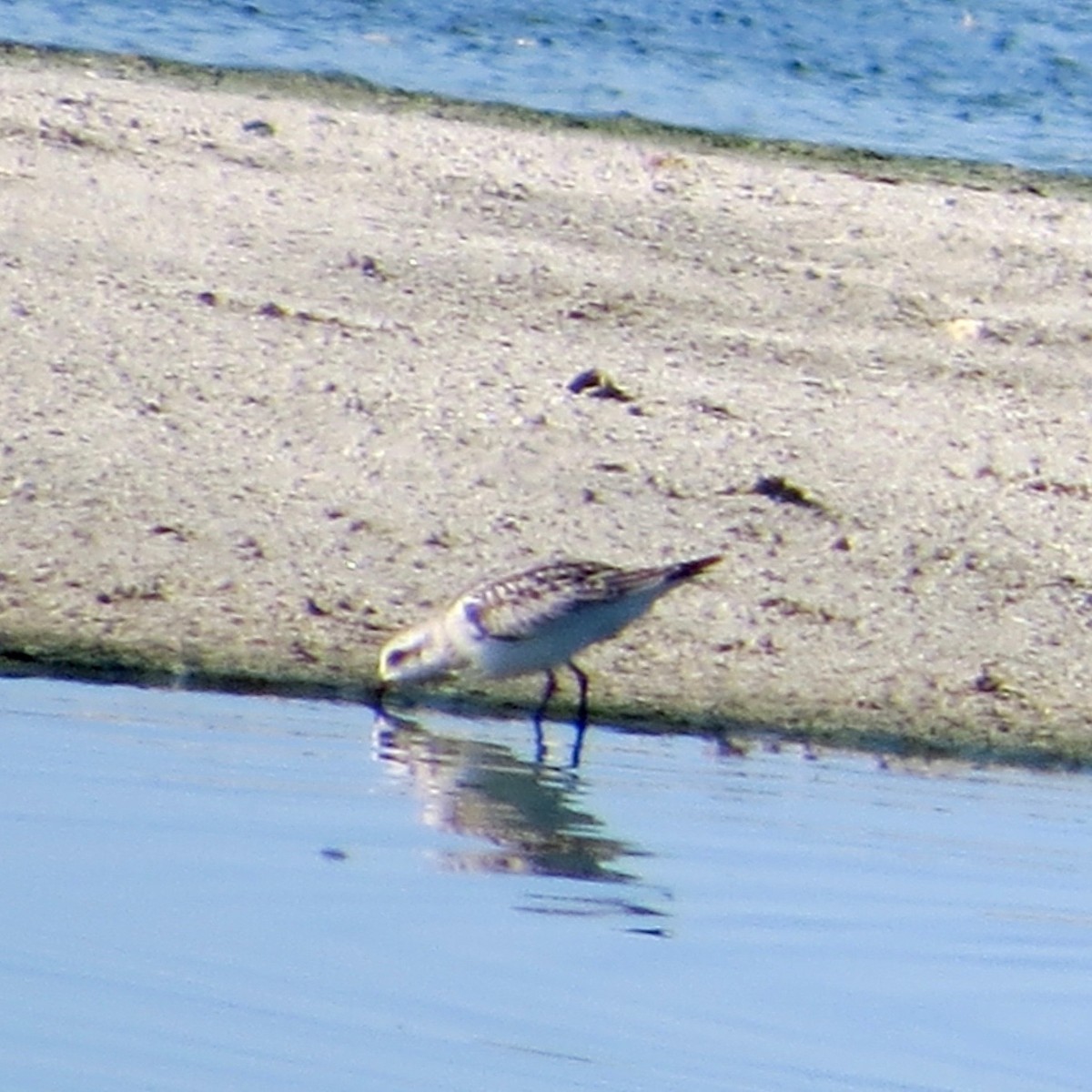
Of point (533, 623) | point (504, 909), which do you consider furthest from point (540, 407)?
point (504, 909)

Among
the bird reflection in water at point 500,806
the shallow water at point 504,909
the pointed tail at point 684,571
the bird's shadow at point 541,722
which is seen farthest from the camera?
the pointed tail at point 684,571

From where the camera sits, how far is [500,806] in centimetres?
652

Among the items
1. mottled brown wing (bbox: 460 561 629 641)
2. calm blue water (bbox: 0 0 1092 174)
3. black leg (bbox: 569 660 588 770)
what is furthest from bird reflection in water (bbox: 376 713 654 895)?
calm blue water (bbox: 0 0 1092 174)

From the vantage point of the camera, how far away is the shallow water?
5.00 m

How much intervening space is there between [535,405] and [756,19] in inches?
240

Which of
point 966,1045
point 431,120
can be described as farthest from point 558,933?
point 431,120

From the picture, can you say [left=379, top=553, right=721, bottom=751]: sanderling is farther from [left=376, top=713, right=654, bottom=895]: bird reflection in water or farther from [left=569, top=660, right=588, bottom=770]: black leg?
[left=376, top=713, right=654, bottom=895]: bird reflection in water

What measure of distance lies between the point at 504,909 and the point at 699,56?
899 centimetres

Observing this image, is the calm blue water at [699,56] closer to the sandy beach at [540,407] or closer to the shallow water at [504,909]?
the sandy beach at [540,407]

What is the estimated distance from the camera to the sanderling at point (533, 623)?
23.6ft

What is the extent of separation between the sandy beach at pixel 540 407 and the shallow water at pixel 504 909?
52cm

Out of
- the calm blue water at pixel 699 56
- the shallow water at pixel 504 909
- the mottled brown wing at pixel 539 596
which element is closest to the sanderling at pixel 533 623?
the mottled brown wing at pixel 539 596

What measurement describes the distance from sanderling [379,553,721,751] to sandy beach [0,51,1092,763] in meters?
0.17

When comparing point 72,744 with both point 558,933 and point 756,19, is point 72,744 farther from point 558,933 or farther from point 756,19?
point 756,19
